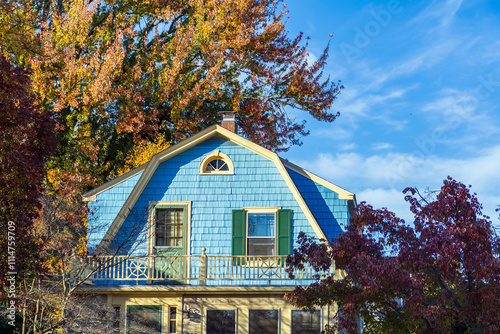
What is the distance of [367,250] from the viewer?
1232 cm

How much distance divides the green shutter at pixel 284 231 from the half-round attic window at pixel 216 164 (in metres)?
2.03

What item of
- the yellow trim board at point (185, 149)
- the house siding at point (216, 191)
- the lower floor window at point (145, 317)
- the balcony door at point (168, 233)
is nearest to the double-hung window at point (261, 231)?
the house siding at point (216, 191)

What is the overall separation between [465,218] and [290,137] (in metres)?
17.7

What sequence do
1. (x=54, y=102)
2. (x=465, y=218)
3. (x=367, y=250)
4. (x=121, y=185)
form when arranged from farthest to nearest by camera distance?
(x=54, y=102) < (x=121, y=185) < (x=367, y=250) < (x=465, y=218)

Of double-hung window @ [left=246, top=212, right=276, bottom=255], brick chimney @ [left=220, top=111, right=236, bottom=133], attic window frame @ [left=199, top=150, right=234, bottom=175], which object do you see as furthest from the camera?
brick chimney @ [left=220, top=111, right=236, bottom=133]

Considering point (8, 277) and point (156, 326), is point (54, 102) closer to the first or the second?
point (156, 326)

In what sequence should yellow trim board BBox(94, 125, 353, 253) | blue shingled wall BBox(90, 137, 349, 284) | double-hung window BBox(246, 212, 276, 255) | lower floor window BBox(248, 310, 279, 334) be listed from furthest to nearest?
1. blue shingled wall BBox(90, 137, 349, 284)
2. double-hung window BBox(246, 212, 276, 255)
3. yellow trim board BBox(94, 125, 353, 253)
4. lower floor window BBox(248, 310, 279, 334)

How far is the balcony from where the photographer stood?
16902 millimetres

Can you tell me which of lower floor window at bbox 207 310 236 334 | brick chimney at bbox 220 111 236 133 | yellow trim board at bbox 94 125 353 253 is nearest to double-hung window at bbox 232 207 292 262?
yellow trim board at bbox 94 125 353 253

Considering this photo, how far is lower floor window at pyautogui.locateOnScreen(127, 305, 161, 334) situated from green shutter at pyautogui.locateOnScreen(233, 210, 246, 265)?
262 cm

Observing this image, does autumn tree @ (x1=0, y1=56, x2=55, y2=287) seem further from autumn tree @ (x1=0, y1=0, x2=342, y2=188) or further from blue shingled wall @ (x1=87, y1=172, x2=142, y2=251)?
autumn tree @ (x1=0, y1=0, x2=342, y2=188)

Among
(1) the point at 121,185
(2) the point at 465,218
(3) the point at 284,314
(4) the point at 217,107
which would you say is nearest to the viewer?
(2) the point at 465,218

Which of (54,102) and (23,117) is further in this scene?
(54,102)

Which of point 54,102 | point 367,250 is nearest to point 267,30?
point 54,102
